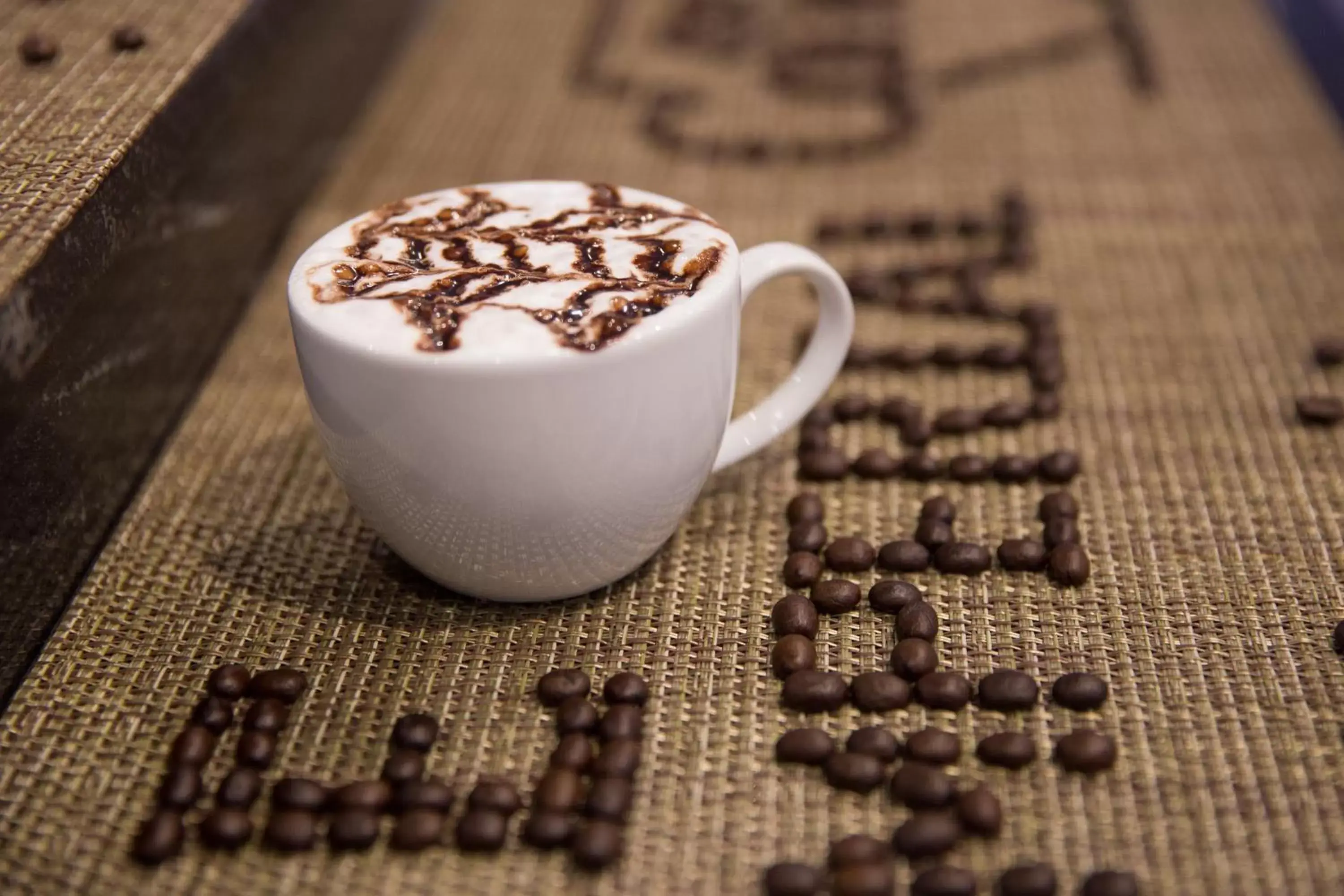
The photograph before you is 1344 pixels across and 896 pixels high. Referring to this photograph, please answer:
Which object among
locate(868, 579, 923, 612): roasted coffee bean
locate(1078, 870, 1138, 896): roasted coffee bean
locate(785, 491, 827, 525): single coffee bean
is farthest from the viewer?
locate(785, 491, 827, 525): single coffee bean

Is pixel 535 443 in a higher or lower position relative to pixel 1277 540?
higher

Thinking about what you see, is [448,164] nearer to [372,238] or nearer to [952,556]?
[372,238]

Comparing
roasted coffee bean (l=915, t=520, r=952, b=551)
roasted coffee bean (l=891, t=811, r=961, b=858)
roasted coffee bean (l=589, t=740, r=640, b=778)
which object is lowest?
roasted coffee bean (l=915, t=520, r=952, b=551)

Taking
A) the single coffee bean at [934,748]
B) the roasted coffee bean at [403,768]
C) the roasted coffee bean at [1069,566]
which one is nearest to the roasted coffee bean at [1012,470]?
the roasted coffee bean at [1069,566]

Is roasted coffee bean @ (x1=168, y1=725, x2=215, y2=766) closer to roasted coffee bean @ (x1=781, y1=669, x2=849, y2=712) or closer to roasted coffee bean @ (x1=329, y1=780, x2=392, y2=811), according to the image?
roasted coffee bean @ (x1=329, y1=780, x2=392, y2=811)

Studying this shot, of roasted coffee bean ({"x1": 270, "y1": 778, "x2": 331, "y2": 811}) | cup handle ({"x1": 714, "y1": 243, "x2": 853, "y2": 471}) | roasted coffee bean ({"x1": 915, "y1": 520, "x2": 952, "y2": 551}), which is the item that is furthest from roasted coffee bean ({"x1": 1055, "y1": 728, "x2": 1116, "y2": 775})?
roasted coffee bean ({"x1": 270, "y1": 778, "x2": 331, "y2": 811})

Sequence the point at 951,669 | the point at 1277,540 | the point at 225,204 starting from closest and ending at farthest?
1. the point at 951,669
2. the point at 1277,540
3. the point at 225,204

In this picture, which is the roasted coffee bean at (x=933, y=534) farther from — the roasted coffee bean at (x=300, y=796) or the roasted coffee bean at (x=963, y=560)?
the roasted coffee bean at (x=300, y=796)

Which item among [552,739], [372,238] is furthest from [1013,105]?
[552,739]
